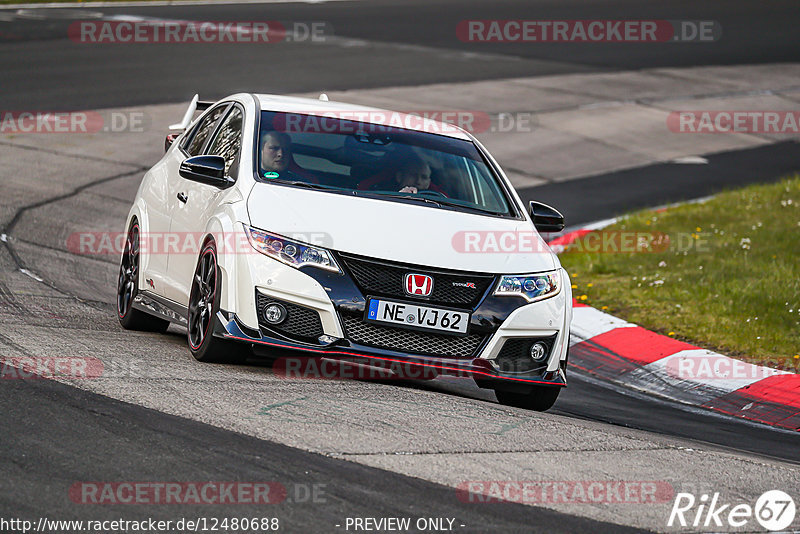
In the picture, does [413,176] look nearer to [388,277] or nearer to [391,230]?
[391,230]

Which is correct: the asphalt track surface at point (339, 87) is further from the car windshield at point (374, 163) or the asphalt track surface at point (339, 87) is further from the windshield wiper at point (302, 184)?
the windshield wiper at point (302, 184)

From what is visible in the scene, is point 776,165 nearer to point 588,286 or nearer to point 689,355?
point 588,286

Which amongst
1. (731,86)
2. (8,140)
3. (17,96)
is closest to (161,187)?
(8,140)

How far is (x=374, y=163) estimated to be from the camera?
7.81m

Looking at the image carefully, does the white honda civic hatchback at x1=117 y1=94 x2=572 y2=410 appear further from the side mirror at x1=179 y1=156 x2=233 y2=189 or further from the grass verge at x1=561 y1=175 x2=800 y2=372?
the grass verge at x1=561 y1=175 x2=800 y2=372

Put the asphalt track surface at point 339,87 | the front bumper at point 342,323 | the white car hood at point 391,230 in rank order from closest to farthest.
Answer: the asphalt track surface at point 339,87 < the front bumper at point 342,323 < the white car hood at point 391,230

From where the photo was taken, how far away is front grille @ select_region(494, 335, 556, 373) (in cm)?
Result: 706

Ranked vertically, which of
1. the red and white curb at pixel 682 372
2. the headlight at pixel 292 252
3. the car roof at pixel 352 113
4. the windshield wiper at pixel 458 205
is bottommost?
the red and white curb at pixel 682 372

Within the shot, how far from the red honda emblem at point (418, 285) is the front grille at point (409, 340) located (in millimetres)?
216

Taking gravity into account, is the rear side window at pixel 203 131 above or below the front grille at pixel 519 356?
above

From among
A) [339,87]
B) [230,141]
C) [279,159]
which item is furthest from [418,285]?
[339,87]

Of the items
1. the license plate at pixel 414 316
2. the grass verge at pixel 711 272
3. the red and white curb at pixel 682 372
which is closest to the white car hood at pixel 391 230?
the license plate at pixel 414 316

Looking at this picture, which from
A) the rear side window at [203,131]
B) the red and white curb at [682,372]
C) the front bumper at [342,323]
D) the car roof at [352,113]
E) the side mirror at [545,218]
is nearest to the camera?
the front bumper at [342,323]

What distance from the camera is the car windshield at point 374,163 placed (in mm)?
7594
